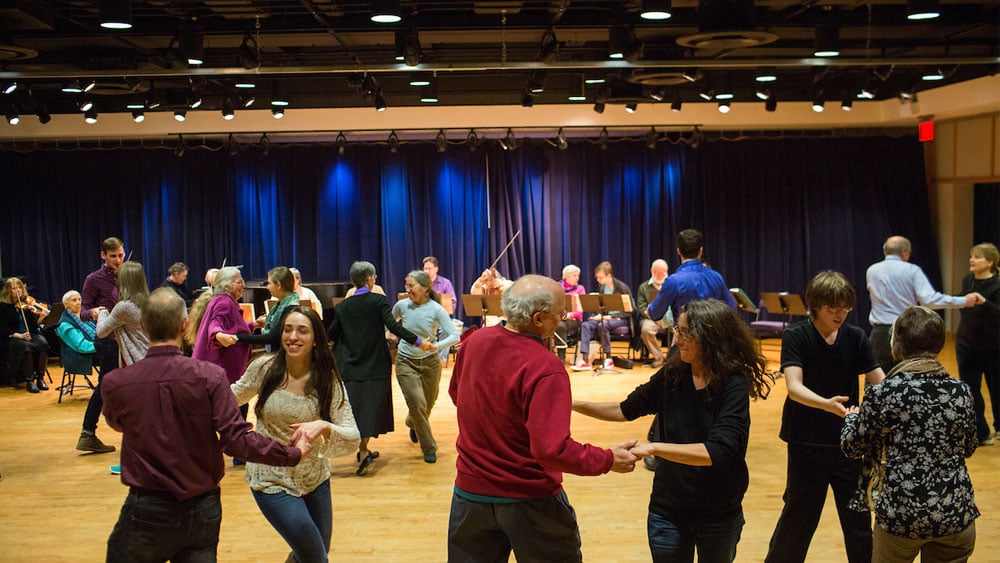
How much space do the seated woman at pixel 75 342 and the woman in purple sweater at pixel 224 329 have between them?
3.99 metres

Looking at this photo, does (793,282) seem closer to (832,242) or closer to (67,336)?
(832,242)

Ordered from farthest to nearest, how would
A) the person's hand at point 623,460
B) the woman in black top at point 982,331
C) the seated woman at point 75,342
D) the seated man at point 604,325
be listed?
the seated man at point 604,325, the seated woman at point 75,342, the woman in black top at point 982,331, the person's hand at point 623,460

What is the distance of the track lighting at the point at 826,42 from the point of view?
906 centimetres

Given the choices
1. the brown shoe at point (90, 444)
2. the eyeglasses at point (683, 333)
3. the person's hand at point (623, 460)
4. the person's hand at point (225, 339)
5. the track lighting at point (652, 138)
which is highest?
the track lighting at point (652, 138)

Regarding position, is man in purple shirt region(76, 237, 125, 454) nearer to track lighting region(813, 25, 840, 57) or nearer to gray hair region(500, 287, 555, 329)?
gray hair region(500, 287, 555, 329)

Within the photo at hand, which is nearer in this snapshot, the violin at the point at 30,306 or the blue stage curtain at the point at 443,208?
the violin at the point at 30,306

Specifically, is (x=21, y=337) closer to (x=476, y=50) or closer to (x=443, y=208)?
(x=443, y=208)

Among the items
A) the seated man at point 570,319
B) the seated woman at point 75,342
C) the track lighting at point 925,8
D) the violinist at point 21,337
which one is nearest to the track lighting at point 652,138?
the seated man at point 570,319

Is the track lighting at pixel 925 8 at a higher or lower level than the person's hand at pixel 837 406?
higher

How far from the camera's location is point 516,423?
109 inches

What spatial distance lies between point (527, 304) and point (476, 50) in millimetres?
9677

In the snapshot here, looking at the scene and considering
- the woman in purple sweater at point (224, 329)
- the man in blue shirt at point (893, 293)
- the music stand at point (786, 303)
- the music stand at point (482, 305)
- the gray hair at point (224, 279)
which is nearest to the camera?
the woman in purple sweater at point (224, 329)

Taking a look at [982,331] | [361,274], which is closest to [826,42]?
[982,331]

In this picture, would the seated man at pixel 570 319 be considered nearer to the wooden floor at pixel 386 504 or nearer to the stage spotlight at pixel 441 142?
the stage spotlight at pixel 441 142
